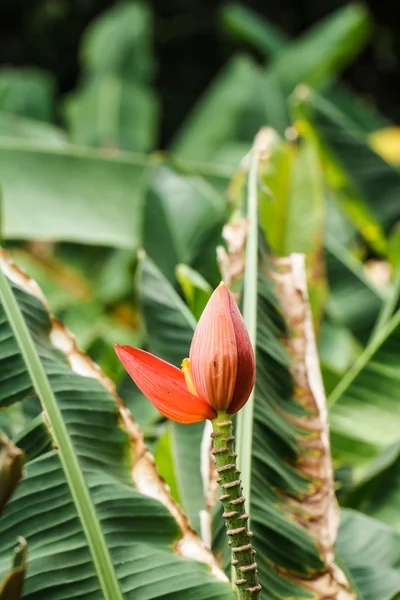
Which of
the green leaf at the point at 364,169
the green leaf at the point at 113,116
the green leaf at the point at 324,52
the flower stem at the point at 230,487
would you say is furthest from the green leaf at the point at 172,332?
the green leaf at the point at 324,52

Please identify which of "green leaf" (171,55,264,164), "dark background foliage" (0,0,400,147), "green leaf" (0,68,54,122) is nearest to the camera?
"green leaf" (171,55,264,164)

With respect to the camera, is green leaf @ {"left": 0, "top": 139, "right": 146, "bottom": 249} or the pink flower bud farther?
green leaf @ {"left": 0, "top": 139, "right": 146, "bottom": 249}

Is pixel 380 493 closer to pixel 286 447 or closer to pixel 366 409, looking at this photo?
pixel 366 409

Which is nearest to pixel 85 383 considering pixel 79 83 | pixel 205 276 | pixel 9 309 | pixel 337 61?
pixel 9 309

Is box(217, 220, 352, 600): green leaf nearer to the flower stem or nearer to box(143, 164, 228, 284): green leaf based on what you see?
the flower stem

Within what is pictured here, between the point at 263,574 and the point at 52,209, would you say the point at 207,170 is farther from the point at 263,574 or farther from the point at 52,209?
the point at 263,574

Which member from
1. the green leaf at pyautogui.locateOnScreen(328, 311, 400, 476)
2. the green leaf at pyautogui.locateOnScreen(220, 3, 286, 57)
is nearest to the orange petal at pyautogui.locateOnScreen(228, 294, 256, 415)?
the green leaf at pyautogui.locateOnScreen(328, 311, 400, 476)
